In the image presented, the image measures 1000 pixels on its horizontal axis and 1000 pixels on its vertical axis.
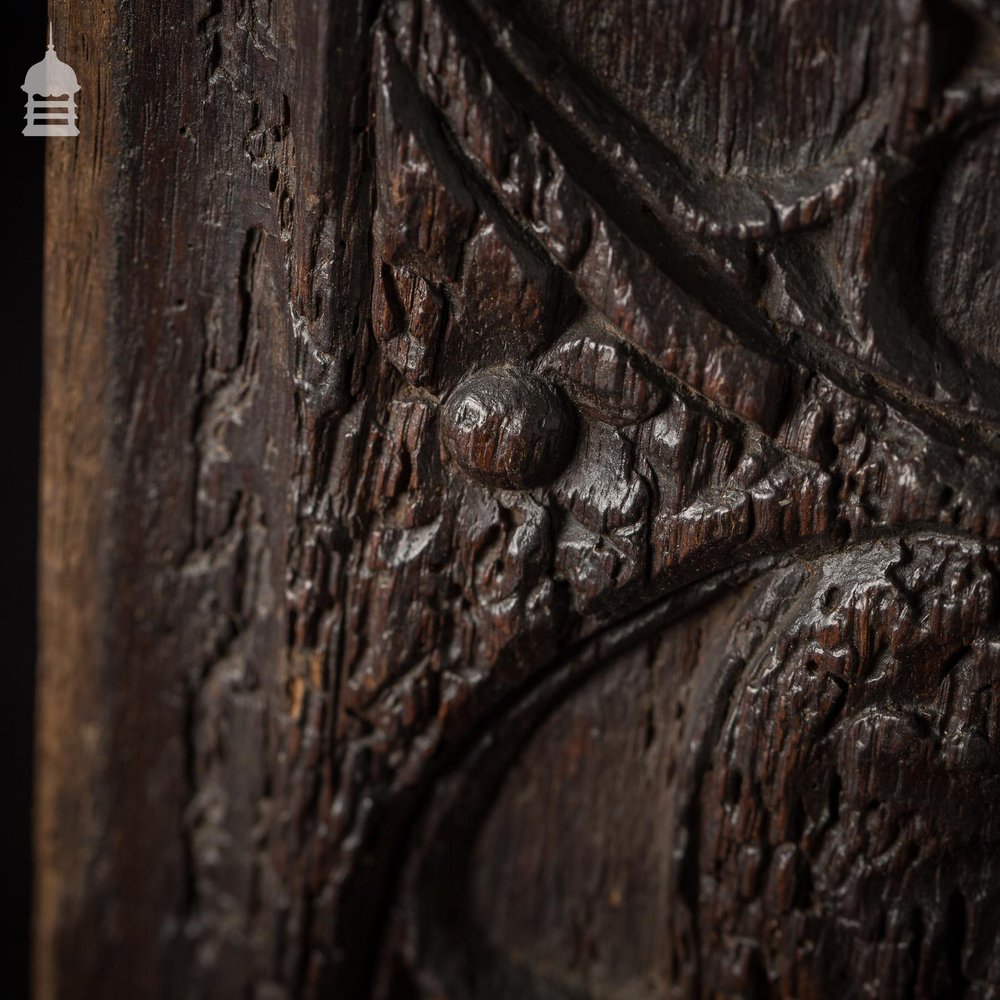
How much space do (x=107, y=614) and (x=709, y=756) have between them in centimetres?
46

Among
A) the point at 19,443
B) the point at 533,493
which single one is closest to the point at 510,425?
the point at 533,493

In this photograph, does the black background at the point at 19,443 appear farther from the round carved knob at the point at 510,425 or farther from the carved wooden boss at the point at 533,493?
the round carved knob at the point at 510,425

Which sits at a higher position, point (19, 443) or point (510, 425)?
point (19, 443)

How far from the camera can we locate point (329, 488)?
0.73 m

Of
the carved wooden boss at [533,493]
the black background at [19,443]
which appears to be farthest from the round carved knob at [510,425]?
the black background at [19,443]

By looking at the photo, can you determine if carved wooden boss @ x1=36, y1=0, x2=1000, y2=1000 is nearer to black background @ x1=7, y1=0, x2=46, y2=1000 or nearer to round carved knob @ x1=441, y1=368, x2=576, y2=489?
round carved knob @ x1=441, y1=368, x2=576, y2=489

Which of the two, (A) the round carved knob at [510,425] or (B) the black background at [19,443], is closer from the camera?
(A) the round carved knob at [510,425]

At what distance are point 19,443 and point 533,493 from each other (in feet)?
1.86

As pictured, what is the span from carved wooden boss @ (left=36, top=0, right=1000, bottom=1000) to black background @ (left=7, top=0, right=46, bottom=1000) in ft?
0.41

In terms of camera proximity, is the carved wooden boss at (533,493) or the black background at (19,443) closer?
the carved wooden boss at (533,493)

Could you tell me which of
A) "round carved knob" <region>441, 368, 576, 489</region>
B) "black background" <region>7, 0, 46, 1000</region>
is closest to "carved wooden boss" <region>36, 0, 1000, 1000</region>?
"round carved knob" <region>441, 368, 576, 489</region>

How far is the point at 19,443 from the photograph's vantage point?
1025 mm

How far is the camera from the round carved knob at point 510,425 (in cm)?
67

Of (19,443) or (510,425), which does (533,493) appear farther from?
(19,443)
